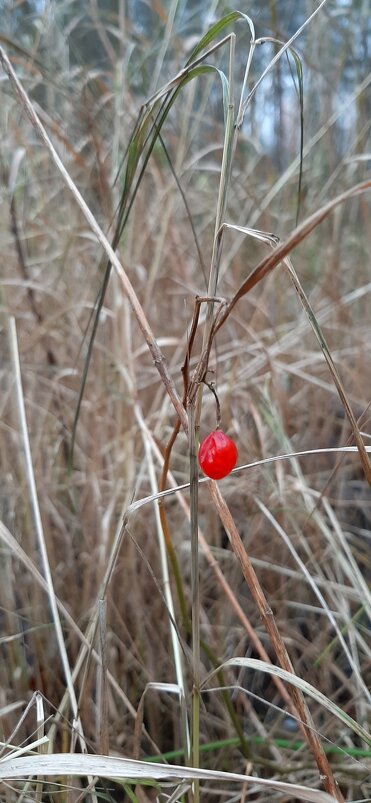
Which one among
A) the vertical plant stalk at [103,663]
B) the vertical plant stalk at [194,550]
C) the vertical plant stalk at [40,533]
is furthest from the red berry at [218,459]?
the vertical plant stalk at [40,533]

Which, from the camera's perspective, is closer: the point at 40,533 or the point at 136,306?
the point at 136,306

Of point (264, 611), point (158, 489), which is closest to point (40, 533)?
point (158, 489)

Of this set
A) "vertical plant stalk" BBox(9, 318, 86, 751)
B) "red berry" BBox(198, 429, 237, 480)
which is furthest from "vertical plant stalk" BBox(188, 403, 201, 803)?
"vertical plant stalk" BBox(9, 318, 86, 751)

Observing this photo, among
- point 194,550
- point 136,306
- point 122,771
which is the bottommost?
point 122,771

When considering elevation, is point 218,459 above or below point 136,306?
below

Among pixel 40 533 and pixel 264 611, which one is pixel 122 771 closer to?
pixel 264 611

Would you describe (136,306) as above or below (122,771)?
above

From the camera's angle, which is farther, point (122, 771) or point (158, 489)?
point (158, 489)

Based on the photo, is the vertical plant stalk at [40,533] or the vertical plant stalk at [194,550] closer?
the vertical plant stalk at [194,550]

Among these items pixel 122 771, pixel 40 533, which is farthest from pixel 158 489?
pixel 122 771

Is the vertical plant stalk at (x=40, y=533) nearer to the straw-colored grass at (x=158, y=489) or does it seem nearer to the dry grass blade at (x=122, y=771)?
the straw-colored grass at (x=158, y=489)

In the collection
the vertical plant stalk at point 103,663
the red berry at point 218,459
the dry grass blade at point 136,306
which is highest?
the dry grass blade at point 136,306

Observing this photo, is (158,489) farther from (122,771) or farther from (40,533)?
(122,771)
